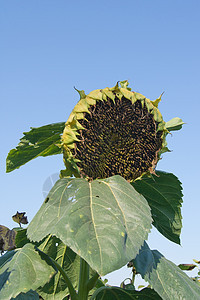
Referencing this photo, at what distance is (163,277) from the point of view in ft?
6.48

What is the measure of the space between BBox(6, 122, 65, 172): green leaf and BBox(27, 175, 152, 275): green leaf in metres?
0.41

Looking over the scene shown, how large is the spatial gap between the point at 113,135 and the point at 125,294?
98cm

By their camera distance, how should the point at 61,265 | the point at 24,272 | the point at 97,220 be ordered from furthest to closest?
1. the point at 61,265
2. the point at 24,272
3. the point at 97,220

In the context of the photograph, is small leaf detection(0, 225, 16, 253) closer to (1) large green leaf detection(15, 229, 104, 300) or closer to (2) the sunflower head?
(1) large green leaf detection(15, 229, 104, 300)

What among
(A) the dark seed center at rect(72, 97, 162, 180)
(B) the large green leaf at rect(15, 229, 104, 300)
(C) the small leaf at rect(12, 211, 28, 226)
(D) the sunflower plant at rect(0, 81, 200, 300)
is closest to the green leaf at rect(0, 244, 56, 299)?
(D) the sunflower plant at rect(0, 81, 200, 300)

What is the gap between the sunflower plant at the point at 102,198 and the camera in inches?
62.9

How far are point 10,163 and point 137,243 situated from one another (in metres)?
1.02

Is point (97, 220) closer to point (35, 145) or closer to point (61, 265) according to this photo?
point (35, 145)

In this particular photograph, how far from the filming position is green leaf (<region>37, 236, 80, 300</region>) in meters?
2.48

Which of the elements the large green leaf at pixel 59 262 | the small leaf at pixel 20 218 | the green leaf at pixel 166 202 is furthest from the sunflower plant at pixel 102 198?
the small leaf at pixel 20 218

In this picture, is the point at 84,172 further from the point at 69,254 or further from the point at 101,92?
the point at 69,254

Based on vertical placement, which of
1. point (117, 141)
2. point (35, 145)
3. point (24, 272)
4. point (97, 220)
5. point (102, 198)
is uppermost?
point (35, 145)

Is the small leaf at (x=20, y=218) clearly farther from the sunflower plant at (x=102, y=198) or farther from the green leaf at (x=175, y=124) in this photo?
the green leaf at (x=175, y=124)

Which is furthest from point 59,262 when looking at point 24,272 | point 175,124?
point 175,124
